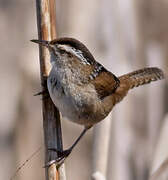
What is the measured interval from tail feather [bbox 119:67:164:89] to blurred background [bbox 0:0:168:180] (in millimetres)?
200

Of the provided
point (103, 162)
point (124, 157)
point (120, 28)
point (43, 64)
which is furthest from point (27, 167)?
point (43, 64)

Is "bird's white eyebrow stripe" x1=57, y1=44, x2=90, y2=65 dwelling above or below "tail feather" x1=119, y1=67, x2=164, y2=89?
above

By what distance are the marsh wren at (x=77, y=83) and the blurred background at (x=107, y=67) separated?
46 cm

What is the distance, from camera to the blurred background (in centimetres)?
302

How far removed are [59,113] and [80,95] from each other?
0.48 feet

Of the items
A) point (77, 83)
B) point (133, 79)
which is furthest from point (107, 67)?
point (77, 83)

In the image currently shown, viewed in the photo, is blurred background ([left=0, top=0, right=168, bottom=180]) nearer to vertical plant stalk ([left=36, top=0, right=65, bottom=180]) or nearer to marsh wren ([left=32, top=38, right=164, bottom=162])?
marsh wren ([left=32, top=38, right=164, bottom=162])

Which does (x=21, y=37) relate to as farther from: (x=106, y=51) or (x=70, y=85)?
(x=70, y=85)

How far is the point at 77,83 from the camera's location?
2242mm

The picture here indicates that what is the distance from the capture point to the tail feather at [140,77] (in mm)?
2748

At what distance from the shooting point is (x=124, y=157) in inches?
121

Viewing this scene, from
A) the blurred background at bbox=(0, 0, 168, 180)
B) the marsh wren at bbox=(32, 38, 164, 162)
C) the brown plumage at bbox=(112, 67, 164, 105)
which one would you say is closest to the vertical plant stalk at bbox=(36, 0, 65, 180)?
the marsh wren at bbox=(32, 38, 164, 162)

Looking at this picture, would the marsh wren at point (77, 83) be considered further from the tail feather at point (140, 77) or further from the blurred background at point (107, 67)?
the blurred background at point (107, 67)

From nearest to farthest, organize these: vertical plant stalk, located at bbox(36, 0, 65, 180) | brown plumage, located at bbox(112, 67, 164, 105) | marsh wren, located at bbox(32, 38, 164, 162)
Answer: vertical plant stalk, located at bbox(36, 0, 65, 180) → marsh wren, located at bbox(32, 38, 164, 162) → brown plumage, located at bbox(112, 67, 164, 105)
